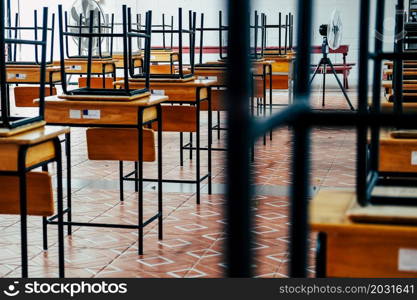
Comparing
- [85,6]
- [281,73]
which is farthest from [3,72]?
[85,6]

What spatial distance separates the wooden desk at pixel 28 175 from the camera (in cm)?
283

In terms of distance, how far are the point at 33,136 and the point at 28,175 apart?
0.26m

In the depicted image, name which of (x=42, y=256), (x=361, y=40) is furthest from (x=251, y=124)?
(x=42, y=256)

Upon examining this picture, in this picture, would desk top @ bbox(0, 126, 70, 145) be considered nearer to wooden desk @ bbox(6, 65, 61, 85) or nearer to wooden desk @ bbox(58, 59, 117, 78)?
wooden desk @ bbox(6, 65, 61, 85)

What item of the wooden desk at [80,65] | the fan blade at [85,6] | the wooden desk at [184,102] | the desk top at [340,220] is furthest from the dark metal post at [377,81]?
the fan blade at [85,6]

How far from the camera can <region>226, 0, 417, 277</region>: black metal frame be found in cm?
72

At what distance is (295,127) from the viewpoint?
3.39 ft

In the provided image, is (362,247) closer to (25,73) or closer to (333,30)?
(25,73)

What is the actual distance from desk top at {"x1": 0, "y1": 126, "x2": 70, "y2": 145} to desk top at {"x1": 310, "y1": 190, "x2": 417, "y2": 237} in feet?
5.00

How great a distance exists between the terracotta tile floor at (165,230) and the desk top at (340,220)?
567mm

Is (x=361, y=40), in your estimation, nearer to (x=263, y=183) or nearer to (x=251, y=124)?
(x=251, y=124)

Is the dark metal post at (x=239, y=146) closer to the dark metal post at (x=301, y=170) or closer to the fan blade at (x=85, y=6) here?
the dark metal post at (x=301, y=170)

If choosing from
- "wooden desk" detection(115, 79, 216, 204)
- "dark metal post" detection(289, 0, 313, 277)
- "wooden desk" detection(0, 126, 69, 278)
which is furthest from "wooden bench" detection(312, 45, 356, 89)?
"dark metal post" detection(289, 0, 313, 277)

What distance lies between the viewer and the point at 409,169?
245 centimetres
